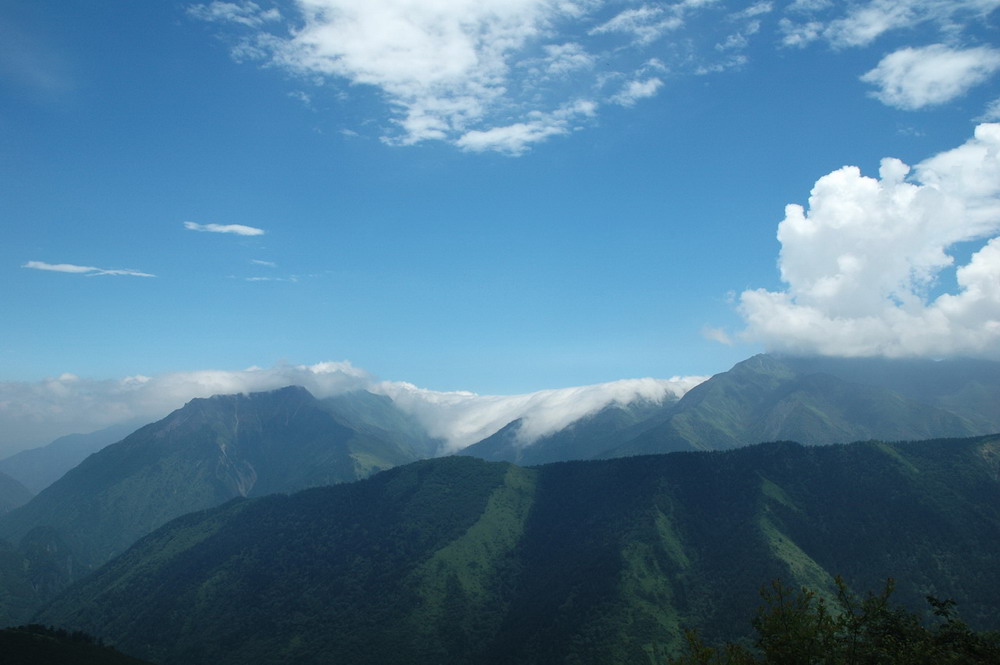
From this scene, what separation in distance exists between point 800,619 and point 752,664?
6.91m

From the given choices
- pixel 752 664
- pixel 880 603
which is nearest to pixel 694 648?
pixel 752 664

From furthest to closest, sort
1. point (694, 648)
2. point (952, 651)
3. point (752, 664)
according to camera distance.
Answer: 1. point (952, 651)
2. point (752, 664)
3. point (694, 648)

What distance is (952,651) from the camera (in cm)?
7425

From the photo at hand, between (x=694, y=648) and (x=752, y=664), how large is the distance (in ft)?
29.5

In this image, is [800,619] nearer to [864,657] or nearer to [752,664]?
[752,664]

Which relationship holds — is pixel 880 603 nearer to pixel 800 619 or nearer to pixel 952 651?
pixel 800 619

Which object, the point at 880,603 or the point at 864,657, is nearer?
the point at 880,603

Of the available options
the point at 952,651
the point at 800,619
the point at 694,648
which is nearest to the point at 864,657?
the point at 952,651

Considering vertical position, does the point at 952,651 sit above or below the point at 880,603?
below

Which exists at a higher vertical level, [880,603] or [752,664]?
[880,603]

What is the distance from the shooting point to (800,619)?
2557 inches

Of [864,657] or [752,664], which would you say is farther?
[864,657]

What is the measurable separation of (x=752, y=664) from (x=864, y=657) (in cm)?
1976

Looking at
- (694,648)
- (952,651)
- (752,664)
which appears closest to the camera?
(694,648)
